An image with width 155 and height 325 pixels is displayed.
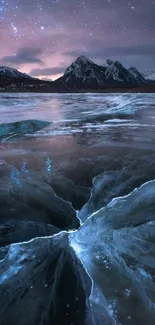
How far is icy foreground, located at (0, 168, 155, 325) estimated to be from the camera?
116 inches

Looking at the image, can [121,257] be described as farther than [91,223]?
No

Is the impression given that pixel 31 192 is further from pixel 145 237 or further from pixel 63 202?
pixel 145 237

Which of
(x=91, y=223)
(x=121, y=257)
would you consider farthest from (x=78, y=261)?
(x=91, y=223)

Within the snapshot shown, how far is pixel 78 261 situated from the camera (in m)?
3.71

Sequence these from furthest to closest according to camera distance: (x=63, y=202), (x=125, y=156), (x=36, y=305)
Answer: (x=125, y=156)
(x=63, y=202)
(x=36, y=305)

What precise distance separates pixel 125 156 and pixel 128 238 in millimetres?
3939

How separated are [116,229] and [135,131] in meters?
7.79

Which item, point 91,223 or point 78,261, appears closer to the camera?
point 78,261

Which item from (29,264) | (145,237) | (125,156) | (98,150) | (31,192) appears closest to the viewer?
(29,264)

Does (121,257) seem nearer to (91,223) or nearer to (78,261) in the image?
(78,261)

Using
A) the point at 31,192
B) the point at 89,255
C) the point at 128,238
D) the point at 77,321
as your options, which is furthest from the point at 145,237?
the point at 31,192

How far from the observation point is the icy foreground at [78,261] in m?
2.95

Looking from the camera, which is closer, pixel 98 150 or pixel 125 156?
pixel 125 156

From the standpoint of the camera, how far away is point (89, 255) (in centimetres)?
381
